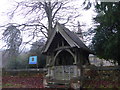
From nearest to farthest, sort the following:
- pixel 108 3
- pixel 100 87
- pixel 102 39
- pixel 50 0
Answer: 1. pixel 108 3
2. pixel 100 87
3. pixel 102 39
4. pixel 50 0

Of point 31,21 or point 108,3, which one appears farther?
point 31,21

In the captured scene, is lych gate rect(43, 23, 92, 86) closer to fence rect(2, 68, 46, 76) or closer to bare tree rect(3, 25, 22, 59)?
fence rect(2, 68, 46, 76)

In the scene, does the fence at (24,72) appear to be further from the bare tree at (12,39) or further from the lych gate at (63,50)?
the lych gate at (63,50)

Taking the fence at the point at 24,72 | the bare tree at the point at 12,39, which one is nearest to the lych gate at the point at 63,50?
the fence at the point at 24,72

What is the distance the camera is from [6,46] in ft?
39.1

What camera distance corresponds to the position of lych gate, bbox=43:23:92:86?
7.07 m

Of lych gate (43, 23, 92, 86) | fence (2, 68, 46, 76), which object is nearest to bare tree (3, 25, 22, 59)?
fence (2, 68, 46, 76)

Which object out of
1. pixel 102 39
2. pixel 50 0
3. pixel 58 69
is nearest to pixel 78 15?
pixel 50 0

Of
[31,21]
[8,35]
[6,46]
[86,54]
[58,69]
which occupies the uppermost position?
[31,21]

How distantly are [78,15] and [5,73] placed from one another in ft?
24.6

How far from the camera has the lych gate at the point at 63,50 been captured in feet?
23.2

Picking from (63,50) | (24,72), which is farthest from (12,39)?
(63,50)

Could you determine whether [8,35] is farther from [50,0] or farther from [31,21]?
[50,0]

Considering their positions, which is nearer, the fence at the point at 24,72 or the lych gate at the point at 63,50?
the lych gate at the point at 63,50
